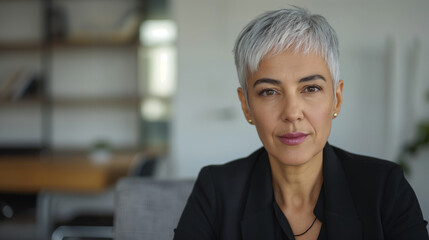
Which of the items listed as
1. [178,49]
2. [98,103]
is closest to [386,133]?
[178,49]

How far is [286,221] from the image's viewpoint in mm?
1074

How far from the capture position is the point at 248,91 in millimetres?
1078

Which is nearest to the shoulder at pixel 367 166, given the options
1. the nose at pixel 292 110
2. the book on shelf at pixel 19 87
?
the nose at pixel 292 110

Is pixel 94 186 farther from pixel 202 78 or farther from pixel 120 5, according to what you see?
pixel 120 5

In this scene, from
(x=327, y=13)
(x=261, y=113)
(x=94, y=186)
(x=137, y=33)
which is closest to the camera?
(x=261, y=113)

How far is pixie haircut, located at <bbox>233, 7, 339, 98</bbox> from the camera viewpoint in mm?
990

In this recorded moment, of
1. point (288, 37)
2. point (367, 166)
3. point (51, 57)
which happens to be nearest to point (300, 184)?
point (367, 166)

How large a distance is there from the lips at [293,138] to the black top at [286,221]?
0.19 metres

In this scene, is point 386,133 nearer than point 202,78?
Yes

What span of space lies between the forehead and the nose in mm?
52

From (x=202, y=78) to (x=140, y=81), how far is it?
1.55 m

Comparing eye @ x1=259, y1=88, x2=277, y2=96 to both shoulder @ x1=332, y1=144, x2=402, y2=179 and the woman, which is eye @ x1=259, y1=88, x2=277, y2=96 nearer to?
the woman

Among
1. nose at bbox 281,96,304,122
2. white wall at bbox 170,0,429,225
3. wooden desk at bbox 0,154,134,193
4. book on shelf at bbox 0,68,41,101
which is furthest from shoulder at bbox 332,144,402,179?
book on shelf at bbox 0,68,41,101

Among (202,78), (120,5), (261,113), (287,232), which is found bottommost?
(287,232)
